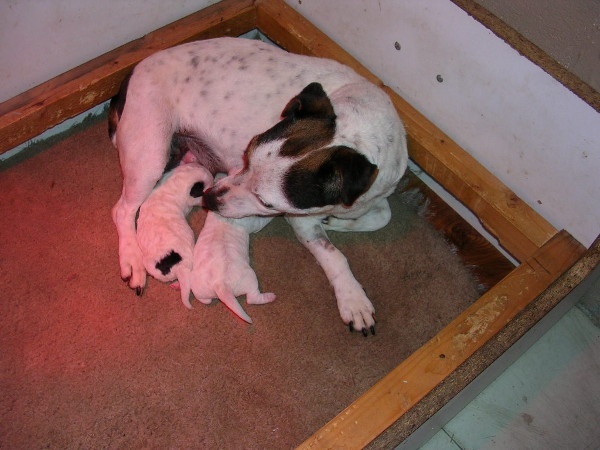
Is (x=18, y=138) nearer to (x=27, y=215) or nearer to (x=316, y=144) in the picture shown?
(x=27, y=215)

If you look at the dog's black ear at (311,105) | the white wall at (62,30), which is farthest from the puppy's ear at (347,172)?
the white wall at (62,30)

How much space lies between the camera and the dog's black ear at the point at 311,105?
119 inches

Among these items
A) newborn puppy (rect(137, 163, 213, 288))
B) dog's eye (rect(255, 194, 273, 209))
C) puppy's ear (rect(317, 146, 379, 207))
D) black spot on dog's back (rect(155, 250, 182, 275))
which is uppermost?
puppy's ear (rect(317, 146, 379, 207))

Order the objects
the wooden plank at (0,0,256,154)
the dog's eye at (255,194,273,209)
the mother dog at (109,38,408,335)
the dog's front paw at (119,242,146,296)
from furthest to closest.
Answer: the wooden plank at (0,0,256,154), the dog's front paw at (119,242,146,296), the dog's eye at (255,194,273,209), the mother dog at (109,38,408,335)

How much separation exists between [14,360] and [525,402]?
2715 mm

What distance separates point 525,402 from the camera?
11.9 ft

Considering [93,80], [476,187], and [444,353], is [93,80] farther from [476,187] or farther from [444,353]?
[444,353]

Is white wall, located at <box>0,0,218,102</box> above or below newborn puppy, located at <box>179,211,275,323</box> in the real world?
above

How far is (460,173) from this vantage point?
3768 millimetres

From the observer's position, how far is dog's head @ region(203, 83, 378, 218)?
290 centimetres

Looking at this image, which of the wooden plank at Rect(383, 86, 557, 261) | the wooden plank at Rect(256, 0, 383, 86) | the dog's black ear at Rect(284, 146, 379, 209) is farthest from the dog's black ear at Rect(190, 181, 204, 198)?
the wooden plank at Rect(383, 86, 557, 261)

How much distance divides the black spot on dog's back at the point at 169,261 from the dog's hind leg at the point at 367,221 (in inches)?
36.5

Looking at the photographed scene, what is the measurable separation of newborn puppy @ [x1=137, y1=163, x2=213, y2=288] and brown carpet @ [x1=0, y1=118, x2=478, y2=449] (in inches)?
16.3

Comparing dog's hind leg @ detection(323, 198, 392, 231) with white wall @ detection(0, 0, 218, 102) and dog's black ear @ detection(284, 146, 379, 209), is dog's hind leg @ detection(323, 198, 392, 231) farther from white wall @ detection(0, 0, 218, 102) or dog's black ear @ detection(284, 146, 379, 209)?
white wall @ detection(0, 0, 218, 102)
